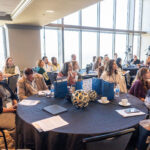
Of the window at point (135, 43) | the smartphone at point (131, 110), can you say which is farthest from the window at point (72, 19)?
the smartphone at point (131, 110)

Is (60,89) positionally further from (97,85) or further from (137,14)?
(137,14)

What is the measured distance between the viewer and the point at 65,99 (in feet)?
8.25

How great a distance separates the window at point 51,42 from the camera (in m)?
7.41

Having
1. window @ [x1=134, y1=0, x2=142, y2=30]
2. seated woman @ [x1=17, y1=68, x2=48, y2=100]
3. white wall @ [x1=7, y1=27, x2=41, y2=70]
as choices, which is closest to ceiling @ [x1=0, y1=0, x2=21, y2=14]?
white wall @ [x1=7, y1=27, x2=41, y2=70]

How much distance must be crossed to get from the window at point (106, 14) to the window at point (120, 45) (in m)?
1.09

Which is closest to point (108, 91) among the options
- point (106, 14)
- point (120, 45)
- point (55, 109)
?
point (55, 109)

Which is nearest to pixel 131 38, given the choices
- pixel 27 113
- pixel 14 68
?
pixel 14 68

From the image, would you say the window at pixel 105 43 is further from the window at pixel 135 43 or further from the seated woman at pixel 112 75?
the seated woman at pixel 112 75

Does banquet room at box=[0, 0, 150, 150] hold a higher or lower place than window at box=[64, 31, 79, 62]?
lower

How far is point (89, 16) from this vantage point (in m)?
8.47

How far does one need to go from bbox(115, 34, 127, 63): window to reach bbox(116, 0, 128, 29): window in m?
0.61

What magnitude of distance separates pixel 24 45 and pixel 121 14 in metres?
6.69

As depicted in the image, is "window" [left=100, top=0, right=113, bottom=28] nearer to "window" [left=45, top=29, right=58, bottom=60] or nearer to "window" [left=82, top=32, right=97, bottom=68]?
"window" [left=82, top=32, right=97, bottom=68]

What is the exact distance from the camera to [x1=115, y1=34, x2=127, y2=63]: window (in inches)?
395
